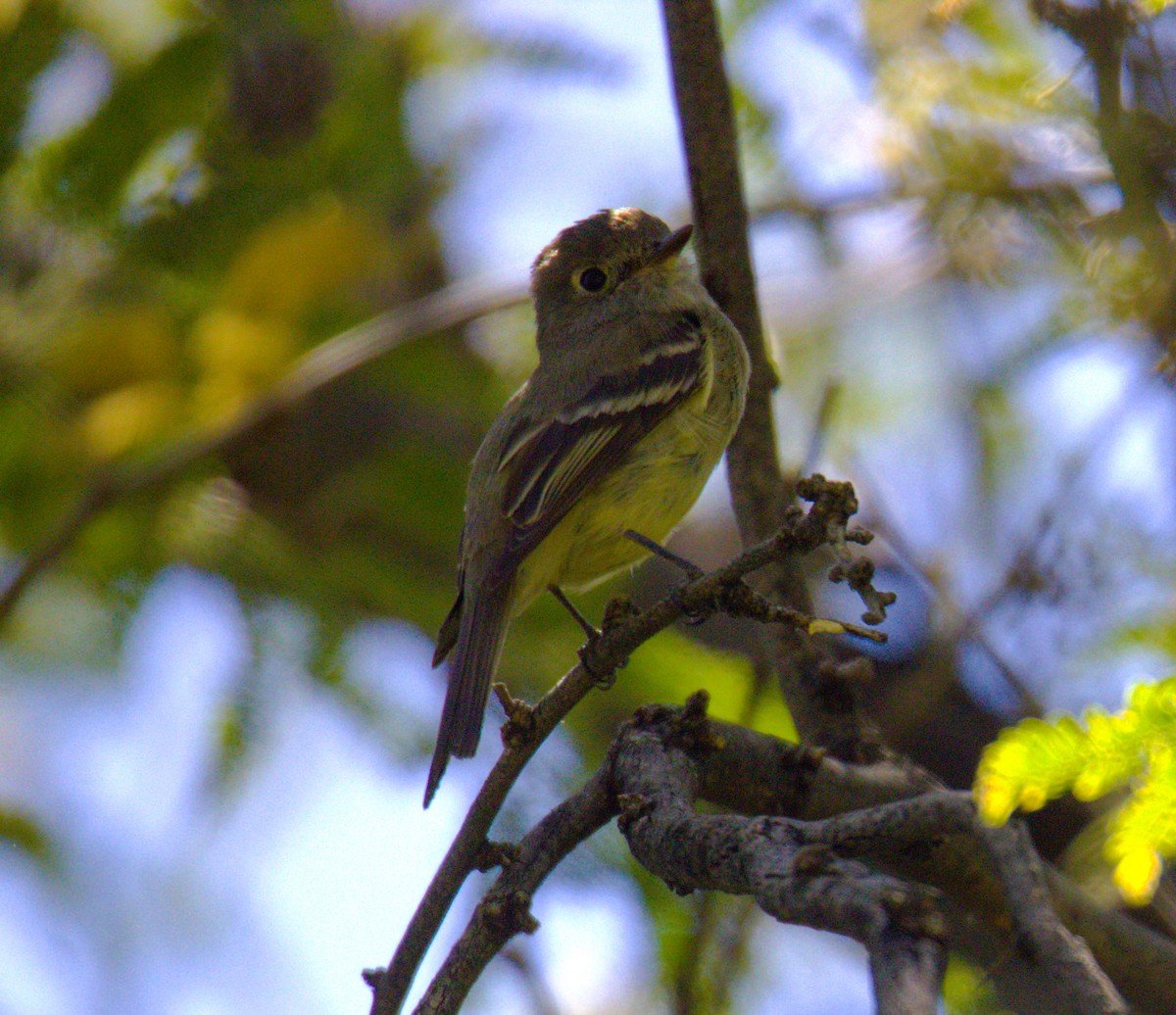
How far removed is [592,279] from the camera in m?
4.32

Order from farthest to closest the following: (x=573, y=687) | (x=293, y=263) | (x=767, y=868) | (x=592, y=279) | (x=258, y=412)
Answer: (x=293, y=263), (x=592, y=279), (x=258, y=412), (x=573, y=687), (x=767, y=868)

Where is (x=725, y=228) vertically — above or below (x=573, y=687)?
above

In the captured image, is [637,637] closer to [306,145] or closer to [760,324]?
[760,324]

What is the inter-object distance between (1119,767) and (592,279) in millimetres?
2992

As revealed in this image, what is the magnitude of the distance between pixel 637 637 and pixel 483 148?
12.5 ft

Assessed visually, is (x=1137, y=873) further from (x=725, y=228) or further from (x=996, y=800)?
(x=725, y=228)

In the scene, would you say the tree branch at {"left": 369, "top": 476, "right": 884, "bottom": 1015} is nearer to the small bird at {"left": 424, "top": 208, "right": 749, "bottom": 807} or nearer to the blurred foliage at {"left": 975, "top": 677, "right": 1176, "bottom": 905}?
the blurred foliage at {"left": 975, "top": 677, "right": 1176, "bottom": 905}

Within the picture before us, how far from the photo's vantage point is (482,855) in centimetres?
208

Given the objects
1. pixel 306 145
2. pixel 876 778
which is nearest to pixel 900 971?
pixel 876 778

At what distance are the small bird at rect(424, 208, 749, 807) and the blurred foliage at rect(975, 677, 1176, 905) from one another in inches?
60.4

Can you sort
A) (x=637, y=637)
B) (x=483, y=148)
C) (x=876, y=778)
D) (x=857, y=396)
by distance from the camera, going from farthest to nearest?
(x=857, y=396), (x=483, y=148), (x=876, y=778), (x=637, y=637)

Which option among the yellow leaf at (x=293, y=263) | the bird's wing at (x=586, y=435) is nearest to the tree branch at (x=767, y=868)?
the bird's wing at (x=586, y=435)

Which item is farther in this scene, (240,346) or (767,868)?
(240,346)

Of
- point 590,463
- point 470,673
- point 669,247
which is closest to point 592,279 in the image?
point 669,247
